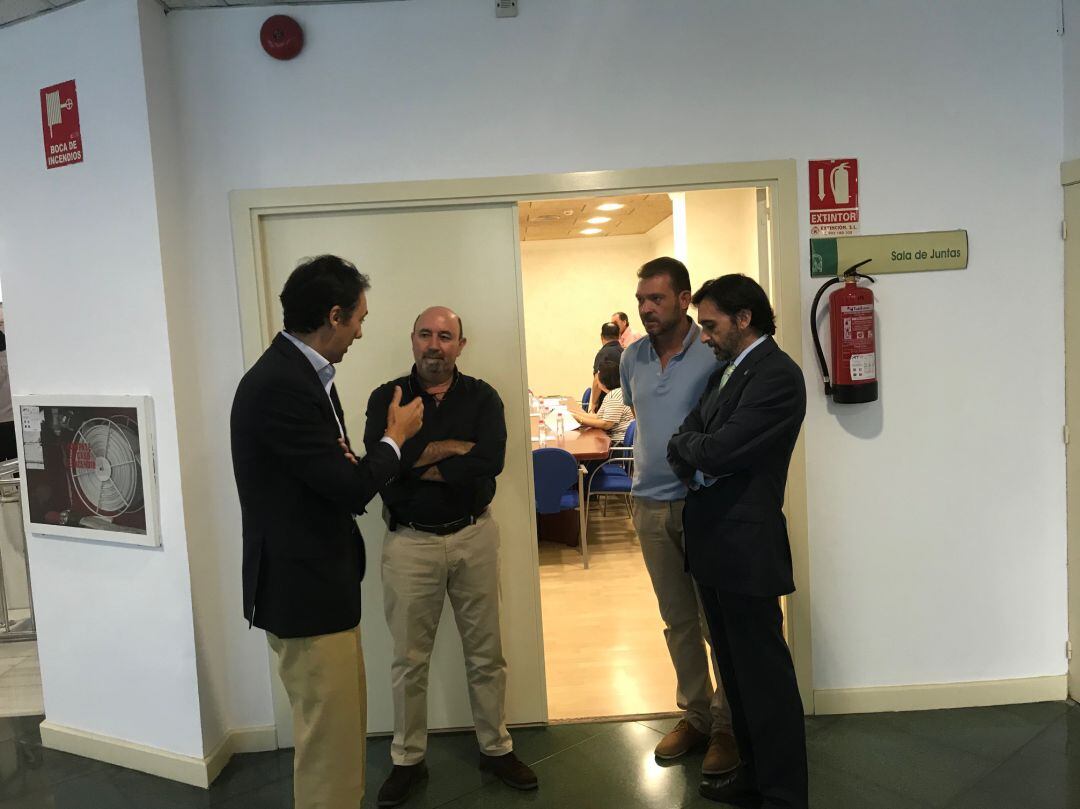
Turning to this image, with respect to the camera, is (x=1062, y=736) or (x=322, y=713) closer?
(x=322, y=713)

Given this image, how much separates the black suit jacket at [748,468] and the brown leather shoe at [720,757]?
0.71m

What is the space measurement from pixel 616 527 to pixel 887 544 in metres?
3.25

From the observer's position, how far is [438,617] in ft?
8.79

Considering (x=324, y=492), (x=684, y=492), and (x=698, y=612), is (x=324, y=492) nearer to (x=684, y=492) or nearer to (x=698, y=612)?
(x=684, y=492)

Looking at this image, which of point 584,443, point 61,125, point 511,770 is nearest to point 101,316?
point 61,125

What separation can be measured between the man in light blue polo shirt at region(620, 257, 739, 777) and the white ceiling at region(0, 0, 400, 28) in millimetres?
1556

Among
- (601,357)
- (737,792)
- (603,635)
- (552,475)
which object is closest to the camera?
(737,792)

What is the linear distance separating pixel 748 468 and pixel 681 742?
1163 millimetres

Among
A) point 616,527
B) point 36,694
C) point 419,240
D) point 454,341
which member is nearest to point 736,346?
point 454,341

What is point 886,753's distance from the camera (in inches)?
108

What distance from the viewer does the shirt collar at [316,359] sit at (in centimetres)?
187

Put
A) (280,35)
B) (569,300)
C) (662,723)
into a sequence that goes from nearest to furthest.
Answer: (280,35)
(662,723)
(569,300)

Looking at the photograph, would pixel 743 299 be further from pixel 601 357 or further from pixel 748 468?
pixel 601 357

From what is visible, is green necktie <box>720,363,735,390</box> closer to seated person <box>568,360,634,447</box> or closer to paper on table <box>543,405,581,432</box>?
seated person <box>568,360,634,447</box>
